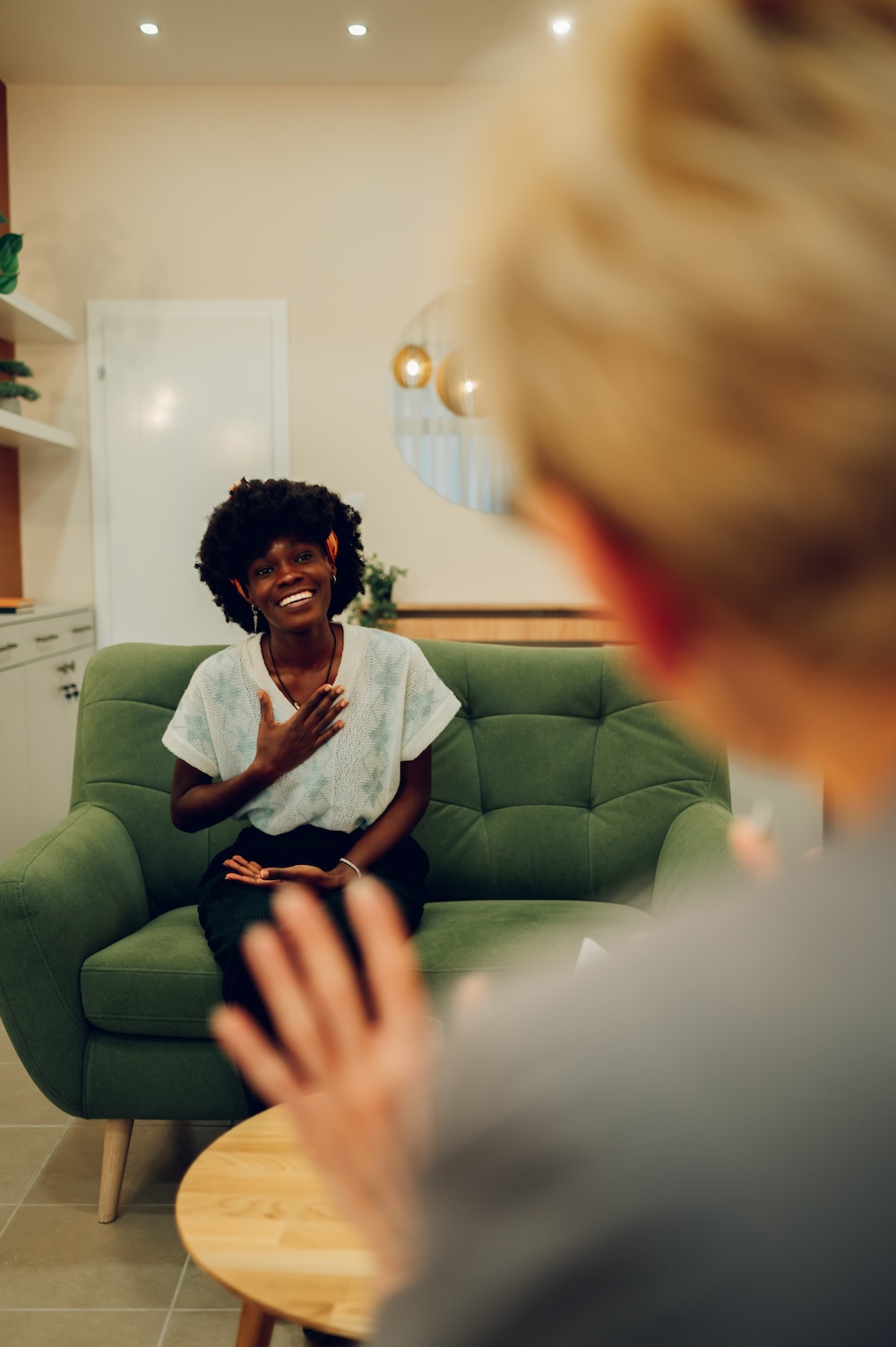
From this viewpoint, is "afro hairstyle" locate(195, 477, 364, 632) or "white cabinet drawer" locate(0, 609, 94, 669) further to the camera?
"white cabinet drawer" locate(0, 609, 94, 669)

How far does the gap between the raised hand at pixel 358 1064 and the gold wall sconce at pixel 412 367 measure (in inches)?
167

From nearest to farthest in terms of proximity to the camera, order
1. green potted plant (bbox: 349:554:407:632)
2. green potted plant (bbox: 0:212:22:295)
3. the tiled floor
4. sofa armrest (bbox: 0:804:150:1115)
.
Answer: the tiled floor < sofa armrest (bbox: 0:804:150:1115) < green potted plant (bbox: 0:212:22:295) < green potted plant (bbox: 349:554:407:632)

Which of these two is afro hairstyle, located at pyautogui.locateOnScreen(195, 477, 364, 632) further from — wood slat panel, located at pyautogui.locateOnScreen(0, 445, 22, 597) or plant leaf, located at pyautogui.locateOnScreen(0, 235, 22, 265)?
wood slat panel, located at pyautogui.locateOnScreen(0, 445, 22, 597)

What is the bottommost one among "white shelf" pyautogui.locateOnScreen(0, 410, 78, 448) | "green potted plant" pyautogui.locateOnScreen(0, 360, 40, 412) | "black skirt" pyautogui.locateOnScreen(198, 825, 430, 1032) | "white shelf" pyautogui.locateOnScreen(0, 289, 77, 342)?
"black skirt" pyautogui.locateOnScreen(198, 825, 430, 1032)

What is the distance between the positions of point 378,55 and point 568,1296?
4.71 metres

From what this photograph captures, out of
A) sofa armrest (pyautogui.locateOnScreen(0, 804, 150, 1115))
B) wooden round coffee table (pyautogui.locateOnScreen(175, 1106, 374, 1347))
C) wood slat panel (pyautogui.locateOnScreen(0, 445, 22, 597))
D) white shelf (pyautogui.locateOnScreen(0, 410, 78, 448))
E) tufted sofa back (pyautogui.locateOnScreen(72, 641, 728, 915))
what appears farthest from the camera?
wood slat panel (pyautogui.locateOnScreen(0, 445, 22, 597))

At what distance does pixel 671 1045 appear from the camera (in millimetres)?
257

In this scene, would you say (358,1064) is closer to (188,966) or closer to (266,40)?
(188,966)

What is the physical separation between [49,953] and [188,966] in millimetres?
236

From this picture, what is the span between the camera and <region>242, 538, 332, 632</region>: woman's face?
2061 millimetres

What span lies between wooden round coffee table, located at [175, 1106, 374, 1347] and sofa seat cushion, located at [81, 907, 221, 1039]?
0.46 m

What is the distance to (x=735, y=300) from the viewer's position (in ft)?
0.89

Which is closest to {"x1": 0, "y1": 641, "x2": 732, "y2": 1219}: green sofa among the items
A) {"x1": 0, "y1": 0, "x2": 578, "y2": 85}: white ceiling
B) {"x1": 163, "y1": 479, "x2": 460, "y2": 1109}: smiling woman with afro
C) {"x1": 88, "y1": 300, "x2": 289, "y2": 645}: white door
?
{"x1": 163, "y1": 479, "x2": 460, "y2": 1109}: smiling woman with afro

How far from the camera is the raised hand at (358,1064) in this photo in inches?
11.6
